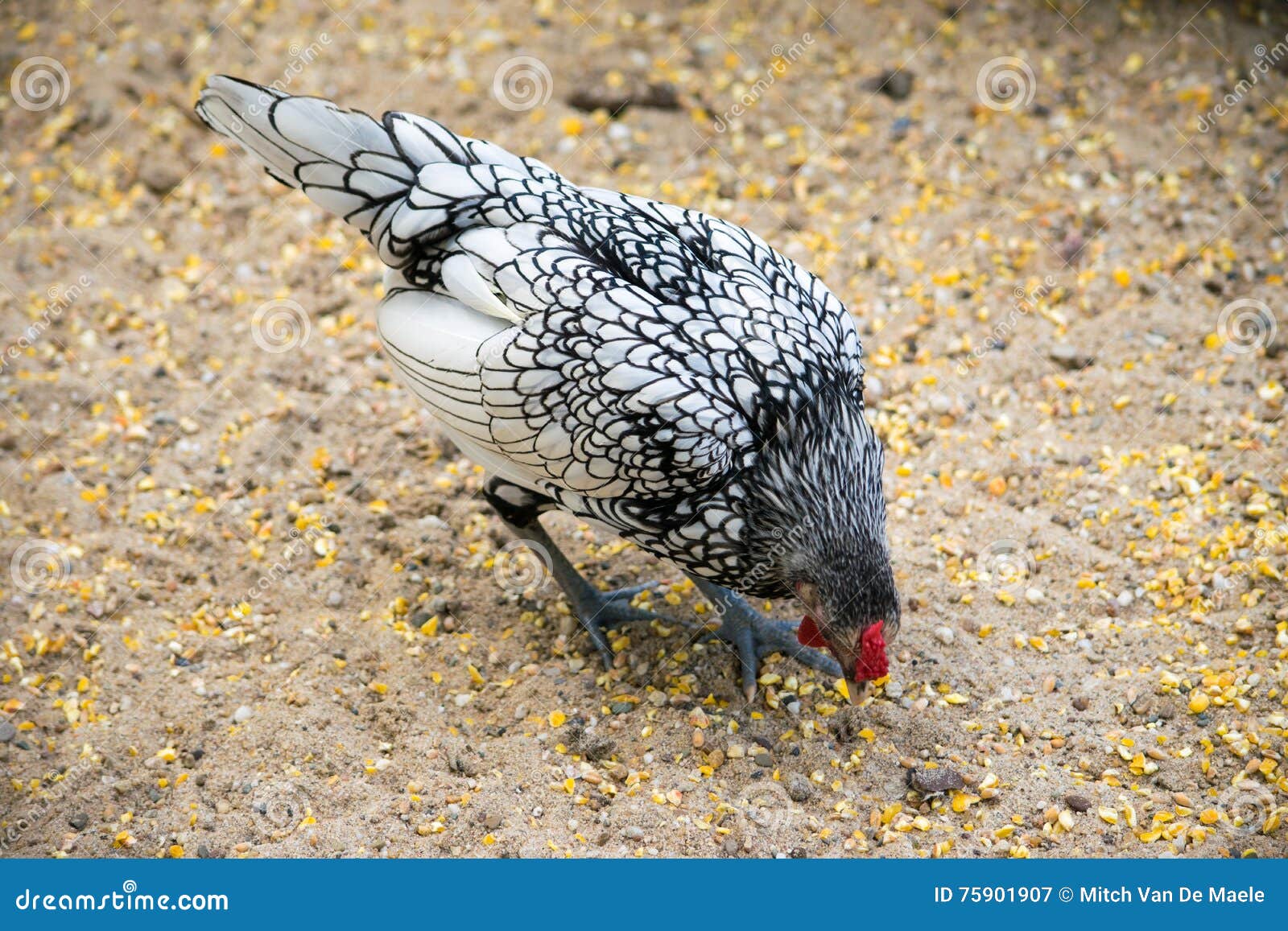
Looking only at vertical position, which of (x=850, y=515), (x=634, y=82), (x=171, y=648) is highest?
(x=634, y=82)

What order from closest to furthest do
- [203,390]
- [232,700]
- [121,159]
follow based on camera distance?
[232,700] → [203,390] → [121,159]

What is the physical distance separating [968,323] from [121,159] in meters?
4.66

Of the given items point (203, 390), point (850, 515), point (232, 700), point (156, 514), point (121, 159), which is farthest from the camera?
point (121, 159)

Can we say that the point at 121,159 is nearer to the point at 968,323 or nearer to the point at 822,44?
the point at 822,44

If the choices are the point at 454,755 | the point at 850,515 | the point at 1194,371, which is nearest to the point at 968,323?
the point at 1194,371

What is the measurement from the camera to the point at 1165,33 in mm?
6297
